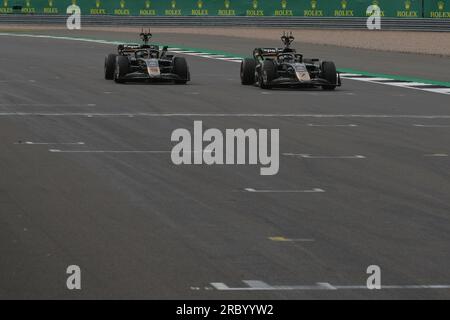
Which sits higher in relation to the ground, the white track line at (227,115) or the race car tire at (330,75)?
the race car tire at (330,75)

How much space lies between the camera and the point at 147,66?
2811 centimetres

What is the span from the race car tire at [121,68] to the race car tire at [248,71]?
2.61 meters

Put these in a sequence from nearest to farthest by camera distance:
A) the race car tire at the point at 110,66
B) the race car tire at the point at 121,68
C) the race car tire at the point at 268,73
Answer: the race car tire at the point at 268,73 < the race car tire at the point at 121,68 < the race car tire at the point at 110,66

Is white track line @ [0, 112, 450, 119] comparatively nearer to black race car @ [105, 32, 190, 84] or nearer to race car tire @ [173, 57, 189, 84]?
black race car @ [105, 32, 190, 84]

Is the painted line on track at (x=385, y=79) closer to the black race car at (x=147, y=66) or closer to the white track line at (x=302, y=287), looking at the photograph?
the black race car at (x=147, y=66)

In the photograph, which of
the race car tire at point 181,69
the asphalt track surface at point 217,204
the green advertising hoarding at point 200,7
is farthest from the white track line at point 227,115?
the green advertising hoarding at point 200,7

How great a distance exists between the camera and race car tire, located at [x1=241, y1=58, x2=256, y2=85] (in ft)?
92.7

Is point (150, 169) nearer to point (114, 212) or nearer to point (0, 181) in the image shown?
point (0, 181)

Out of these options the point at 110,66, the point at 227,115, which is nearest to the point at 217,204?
the point at 227,115

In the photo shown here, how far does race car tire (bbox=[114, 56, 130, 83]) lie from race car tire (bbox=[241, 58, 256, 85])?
2.61 meters

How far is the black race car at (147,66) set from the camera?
1101 inches

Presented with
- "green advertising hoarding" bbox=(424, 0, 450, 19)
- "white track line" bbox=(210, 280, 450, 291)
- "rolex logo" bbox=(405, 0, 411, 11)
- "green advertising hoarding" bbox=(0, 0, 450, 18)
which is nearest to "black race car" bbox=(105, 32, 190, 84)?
"white track line" bbox=(210, 280, 450, 291)

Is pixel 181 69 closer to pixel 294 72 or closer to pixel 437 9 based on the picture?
pixel 294 72
